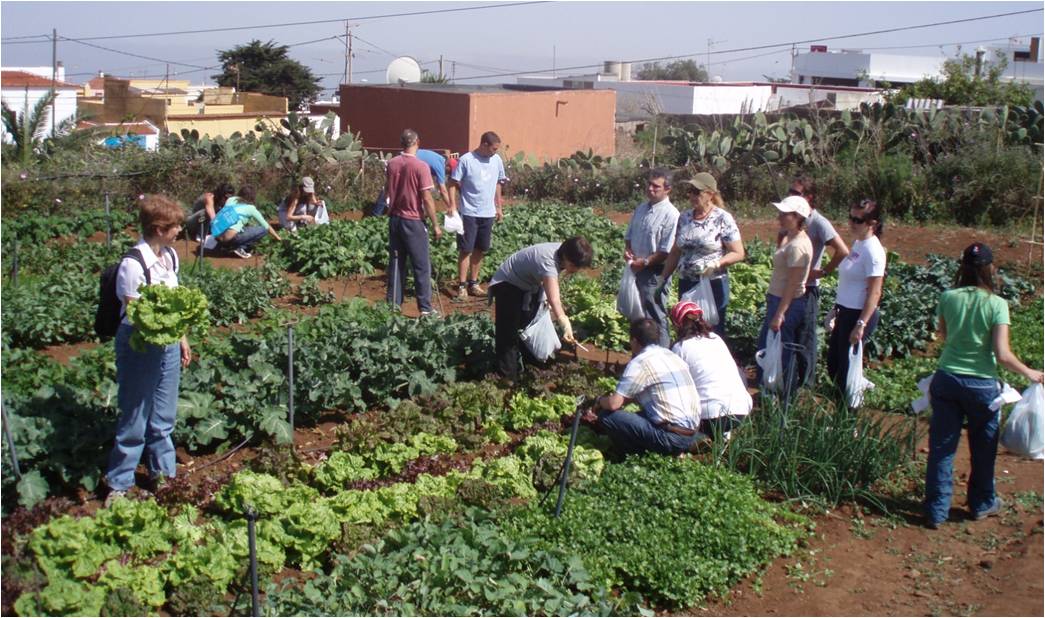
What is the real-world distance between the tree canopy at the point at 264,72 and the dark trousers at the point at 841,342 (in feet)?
163

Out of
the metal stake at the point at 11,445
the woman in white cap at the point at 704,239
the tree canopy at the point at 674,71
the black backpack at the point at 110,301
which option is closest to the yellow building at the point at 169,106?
the woman in white cap at the point at 704,239

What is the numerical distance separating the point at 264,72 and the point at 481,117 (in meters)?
31.9

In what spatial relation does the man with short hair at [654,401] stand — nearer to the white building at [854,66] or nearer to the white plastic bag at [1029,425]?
the white plastic bag at [1029,425]

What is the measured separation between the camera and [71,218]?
12906 millimetres

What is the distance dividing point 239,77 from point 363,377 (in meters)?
50.3

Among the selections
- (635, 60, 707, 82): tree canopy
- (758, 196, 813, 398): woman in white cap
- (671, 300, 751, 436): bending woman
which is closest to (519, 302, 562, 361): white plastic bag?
(671, 300, 751, 436): bending woman

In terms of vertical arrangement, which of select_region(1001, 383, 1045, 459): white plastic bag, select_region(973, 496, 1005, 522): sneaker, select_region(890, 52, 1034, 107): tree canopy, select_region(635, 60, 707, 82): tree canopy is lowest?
select_region(973, 496, 1005, 522): sneaker

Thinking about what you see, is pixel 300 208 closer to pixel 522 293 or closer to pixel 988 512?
pixel 522 293

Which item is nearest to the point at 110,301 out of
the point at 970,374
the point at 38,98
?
the point at 970,374

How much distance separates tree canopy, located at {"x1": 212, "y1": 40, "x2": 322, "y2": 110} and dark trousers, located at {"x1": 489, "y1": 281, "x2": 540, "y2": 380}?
1918 inches

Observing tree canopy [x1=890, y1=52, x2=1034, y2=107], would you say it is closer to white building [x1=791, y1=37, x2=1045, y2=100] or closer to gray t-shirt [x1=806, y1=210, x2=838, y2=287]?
gray t-shirt [x1=806, y1=210, x2=838, y2=287]

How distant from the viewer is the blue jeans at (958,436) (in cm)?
564

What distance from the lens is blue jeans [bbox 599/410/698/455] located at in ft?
20.3

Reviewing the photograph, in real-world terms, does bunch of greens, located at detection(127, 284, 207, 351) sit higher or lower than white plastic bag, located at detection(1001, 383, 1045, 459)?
higher
